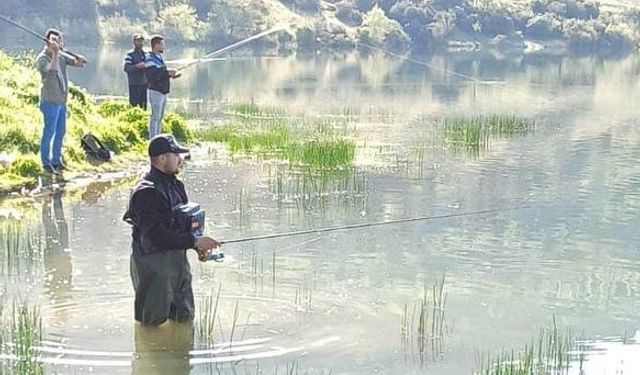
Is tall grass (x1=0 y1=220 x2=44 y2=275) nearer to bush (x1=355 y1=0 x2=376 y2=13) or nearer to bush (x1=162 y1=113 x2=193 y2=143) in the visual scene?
bush (x1=162 y1=113 x2=193 y2=143)

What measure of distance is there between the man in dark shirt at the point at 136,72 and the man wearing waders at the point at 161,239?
889cm

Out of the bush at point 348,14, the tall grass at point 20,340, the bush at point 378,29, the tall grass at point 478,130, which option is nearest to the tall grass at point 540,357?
the tall grass at point 20,340

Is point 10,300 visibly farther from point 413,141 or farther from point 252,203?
point 413,141

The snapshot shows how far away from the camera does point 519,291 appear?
30.9ft

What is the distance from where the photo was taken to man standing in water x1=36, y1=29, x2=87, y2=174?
12.5 metres

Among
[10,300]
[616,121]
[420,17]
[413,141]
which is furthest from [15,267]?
[420,17]

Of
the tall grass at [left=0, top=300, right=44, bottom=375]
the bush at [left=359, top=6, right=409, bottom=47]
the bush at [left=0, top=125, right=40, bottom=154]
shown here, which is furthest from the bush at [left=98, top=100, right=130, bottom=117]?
the bush at [left=359, top=6, right=409, bottom=47]

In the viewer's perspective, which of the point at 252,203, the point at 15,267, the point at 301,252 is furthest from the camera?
the point at 252,203

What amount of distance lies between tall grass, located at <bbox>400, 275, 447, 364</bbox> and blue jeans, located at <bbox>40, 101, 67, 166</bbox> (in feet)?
19.2

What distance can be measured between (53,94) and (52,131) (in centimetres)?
47

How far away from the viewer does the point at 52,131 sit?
12789mm

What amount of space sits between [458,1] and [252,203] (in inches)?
3759

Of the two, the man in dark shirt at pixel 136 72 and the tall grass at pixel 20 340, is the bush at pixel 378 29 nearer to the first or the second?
the man in dark shirt at pixel 136 72

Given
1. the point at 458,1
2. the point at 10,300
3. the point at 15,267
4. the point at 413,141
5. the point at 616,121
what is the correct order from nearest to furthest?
the point at 10,300 < the point at 15,267 < the point at 413,141 < the point at 616,121 < the point at 458,1
